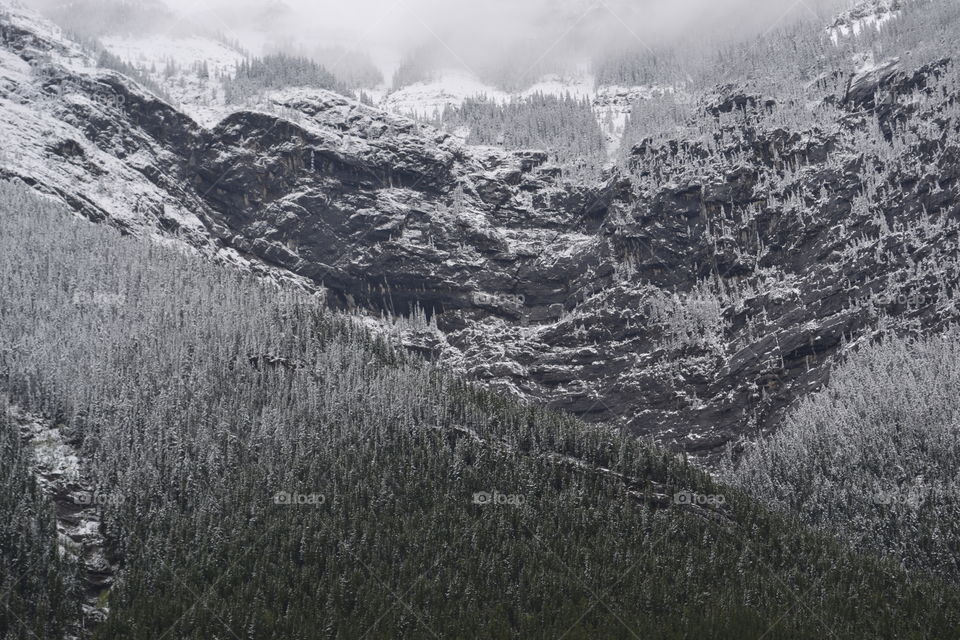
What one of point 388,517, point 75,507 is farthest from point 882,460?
point 75,507

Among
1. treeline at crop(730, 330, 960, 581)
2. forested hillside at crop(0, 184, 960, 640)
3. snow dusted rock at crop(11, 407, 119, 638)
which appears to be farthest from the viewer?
treeline at crop(730, 330, 960, 581)

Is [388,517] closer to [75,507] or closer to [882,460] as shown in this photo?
[75,507]

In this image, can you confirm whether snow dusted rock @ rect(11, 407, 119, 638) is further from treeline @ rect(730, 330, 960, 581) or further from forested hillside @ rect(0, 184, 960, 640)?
treeline @ rect(730, 330, 960, 581)

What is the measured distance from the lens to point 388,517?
13862 cm

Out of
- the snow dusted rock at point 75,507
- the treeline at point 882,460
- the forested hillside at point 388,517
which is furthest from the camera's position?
the treeline at point 882,460

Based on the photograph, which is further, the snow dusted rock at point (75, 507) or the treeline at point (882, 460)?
the treeline at point (882, 460)

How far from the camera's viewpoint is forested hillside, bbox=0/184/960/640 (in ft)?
387

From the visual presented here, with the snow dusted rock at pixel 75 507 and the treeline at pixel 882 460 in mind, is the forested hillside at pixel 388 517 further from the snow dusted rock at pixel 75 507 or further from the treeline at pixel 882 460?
the treeline at pixel 882 460

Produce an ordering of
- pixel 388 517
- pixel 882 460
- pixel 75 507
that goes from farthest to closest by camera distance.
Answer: pixel 882 460 → pixel 388 517 → pixel 75 507

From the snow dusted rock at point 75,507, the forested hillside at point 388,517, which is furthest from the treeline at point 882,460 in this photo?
the snow dusted rock at point 75,507

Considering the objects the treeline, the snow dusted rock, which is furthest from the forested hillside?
the treeline

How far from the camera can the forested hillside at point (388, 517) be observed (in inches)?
4638

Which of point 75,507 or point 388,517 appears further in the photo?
point 388,517

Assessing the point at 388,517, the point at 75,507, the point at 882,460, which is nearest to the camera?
the point at 75,507
